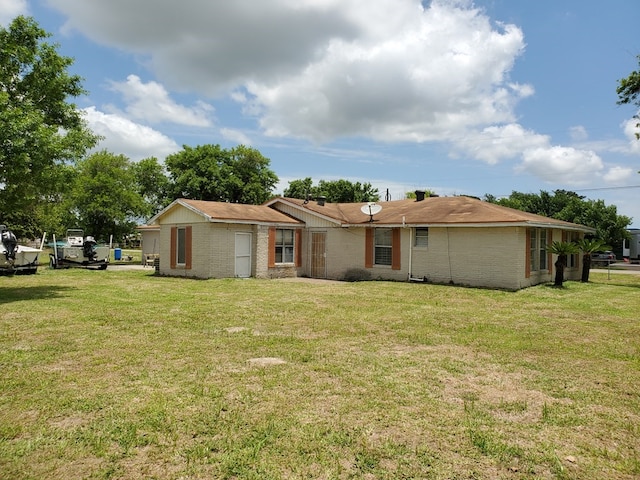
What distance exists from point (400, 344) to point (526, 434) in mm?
3358

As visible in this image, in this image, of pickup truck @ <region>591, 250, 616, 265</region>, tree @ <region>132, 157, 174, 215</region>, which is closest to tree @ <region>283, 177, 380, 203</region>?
tree @ <region>132, 157, 174, 215</region>

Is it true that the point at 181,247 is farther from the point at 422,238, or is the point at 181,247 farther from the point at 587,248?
the point at 587,248

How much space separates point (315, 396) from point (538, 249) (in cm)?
1502

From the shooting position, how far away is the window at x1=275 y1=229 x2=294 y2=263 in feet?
65.0

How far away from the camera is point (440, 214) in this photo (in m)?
17.8

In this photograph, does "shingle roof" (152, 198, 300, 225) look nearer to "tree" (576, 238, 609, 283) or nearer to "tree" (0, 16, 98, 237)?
"tree" (0, 16, 98, 237)

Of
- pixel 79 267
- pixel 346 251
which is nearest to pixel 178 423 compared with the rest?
pixel 346 251

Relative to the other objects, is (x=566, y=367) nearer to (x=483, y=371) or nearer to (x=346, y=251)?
(x=483, y=371)

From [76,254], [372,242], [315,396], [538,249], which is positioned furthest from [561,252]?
[76,254]

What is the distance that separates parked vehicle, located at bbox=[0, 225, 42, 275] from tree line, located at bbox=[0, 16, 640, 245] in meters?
1.66

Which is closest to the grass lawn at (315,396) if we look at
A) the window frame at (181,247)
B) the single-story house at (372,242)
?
the single-story house at (372,242)

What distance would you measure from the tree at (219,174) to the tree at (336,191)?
6038 mm

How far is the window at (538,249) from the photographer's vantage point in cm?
1677

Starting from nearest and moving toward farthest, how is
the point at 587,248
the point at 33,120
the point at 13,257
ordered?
the point at 33,120 < the point at 587,248 < the point at 13,257
